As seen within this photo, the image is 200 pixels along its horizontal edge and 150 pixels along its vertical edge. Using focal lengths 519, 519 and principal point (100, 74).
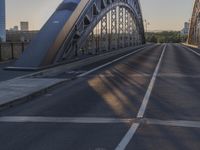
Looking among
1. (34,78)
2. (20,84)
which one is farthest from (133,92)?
(34,78)

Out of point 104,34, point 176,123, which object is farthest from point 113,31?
point 176,123

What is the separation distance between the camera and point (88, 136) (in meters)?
9.32

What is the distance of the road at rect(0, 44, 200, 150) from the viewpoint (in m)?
8.80

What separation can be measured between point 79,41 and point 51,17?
13.9 feet

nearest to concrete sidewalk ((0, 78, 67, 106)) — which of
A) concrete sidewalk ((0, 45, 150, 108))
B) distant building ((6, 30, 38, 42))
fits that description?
concrete sidewalk ((0, 45, 150, 108))

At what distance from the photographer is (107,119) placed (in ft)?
36.2

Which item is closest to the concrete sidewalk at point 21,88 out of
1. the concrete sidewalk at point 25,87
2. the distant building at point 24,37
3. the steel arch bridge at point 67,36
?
the concrete sidewalk at point 25,87

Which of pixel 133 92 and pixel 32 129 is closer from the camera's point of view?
pixel 32 129

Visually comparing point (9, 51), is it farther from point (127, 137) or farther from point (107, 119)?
point (127, 137)

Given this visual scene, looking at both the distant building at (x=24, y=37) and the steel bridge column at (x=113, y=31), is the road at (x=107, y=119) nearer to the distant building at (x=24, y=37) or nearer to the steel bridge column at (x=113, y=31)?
the distant building at (x=24, y=37)

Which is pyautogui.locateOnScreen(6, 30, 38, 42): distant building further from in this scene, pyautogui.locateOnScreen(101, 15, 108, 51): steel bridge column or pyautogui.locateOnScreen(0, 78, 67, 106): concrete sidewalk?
pyautogui.locateOnScreen(0, 78, 67, 106): concrete sidewalk

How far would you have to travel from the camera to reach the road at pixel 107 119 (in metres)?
8.80

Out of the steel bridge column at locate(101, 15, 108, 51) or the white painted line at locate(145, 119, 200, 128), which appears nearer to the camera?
the white painted line at locate(145, 119, 200, 128)

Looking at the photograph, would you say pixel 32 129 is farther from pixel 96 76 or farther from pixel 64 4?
pixel 64 4
